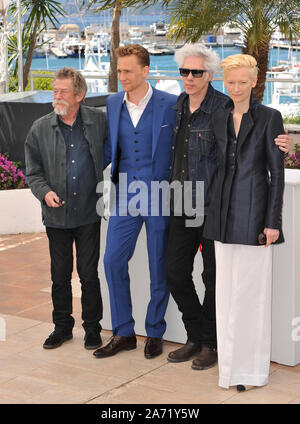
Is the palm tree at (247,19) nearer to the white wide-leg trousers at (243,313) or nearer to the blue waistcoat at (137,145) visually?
the blue waistcoat at (137,145)

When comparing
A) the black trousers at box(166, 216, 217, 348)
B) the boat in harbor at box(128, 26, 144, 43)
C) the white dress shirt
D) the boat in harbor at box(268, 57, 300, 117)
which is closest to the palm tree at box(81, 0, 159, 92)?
the boat in harbor at box(268, 57, 300, 117)

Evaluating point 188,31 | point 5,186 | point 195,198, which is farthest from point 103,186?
point 188,31

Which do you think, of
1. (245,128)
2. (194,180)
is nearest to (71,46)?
(194,180)

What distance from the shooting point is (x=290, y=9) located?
13.3m

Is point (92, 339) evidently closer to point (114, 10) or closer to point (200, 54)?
point (200, 54)

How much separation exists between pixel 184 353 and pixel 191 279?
45 cm

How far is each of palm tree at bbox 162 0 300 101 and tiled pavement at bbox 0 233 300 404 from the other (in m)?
8.08

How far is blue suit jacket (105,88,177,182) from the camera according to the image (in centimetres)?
473

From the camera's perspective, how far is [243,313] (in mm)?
4375

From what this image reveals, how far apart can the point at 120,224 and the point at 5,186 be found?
4148 mm

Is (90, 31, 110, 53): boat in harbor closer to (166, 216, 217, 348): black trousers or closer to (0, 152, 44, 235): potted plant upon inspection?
(0, 152, 44, 235): potted plant
